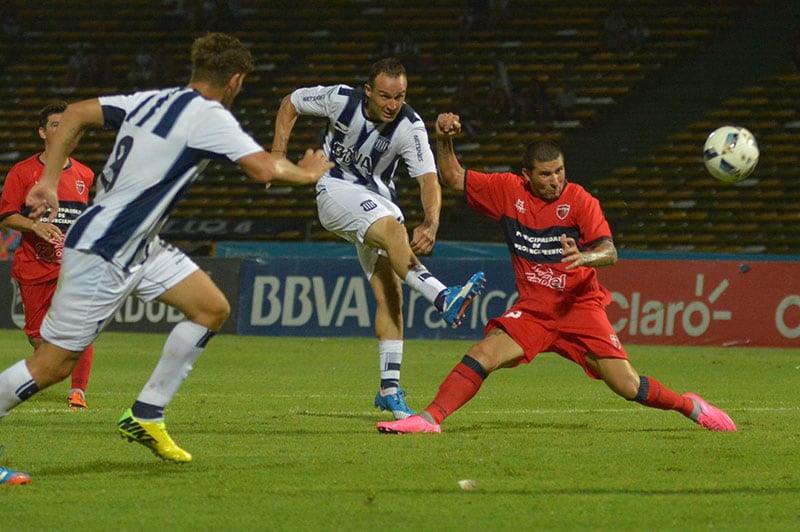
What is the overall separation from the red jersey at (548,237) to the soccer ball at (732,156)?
3229mm

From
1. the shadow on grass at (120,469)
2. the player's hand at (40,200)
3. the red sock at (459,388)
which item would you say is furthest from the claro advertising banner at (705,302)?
the player's hand at (40,200)

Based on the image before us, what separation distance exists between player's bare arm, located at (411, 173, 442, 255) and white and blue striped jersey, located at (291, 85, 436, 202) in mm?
81

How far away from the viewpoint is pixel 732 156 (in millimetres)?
10609

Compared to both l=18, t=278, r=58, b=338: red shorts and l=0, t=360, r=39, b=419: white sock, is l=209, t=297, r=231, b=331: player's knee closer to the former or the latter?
l=0, t=360, r=39, b=419: white sock

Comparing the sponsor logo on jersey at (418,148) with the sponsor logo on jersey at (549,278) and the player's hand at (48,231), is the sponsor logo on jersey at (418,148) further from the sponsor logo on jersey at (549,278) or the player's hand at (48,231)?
the player's hand at (48,231)

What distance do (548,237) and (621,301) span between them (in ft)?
32.2

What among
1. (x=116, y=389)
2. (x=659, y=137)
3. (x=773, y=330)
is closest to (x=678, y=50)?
(x=659, y=137)

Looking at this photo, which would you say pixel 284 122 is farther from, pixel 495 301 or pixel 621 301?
pixel 621 301

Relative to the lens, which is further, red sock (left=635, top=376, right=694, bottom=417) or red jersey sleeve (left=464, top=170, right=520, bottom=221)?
red jersey sleeve (left=464, top=170, right=520, bottom=221)

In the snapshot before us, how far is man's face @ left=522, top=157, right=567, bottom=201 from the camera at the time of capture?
298 inches

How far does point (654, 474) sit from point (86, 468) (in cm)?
267

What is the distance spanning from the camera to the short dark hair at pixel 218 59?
5984 millimetres

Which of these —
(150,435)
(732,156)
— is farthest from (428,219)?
(732,156)

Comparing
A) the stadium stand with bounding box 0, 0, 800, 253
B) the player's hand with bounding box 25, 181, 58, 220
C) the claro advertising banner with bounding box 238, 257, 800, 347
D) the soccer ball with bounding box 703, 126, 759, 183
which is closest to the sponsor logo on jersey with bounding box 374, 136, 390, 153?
the player's hand with bounding box 25, 181, 58, 220
